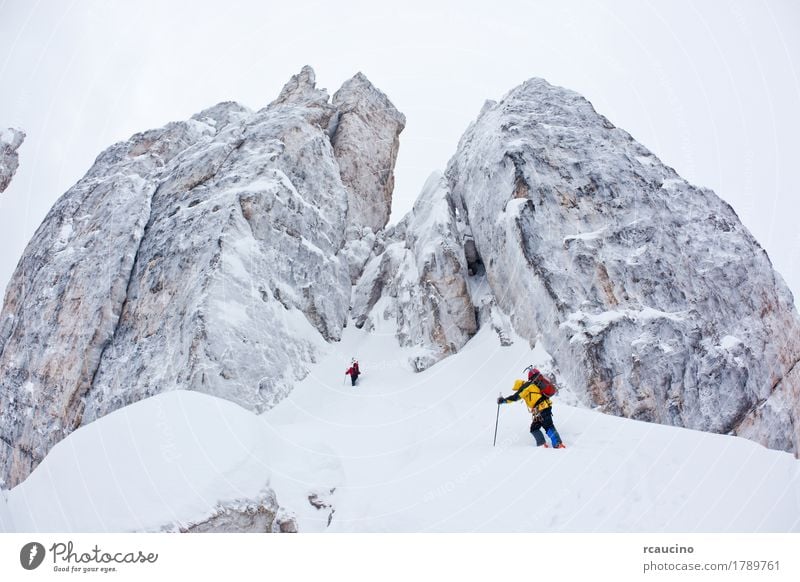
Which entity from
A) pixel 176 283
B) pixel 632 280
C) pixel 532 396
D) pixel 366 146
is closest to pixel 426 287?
pixel 632 280

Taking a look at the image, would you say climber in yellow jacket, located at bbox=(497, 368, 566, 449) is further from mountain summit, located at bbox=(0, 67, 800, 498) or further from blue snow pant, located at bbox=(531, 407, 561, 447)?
mountain summit, located at bbox=(0, 67, 800, 498)

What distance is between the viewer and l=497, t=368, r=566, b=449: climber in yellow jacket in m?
11.0

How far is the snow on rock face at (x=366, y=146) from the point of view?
109ft

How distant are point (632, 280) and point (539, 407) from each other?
880 centimetres

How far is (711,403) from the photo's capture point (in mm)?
15344

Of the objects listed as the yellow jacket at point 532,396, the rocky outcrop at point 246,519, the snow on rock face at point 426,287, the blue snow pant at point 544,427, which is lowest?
the rocky outcrop at point 246,519

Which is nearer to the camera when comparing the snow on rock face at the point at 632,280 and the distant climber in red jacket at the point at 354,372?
the snow on rock face at the point at 632,280

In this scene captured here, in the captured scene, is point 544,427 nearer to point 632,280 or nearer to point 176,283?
point 632,280

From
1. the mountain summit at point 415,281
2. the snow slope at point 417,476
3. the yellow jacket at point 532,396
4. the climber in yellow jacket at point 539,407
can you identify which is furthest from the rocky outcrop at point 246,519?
the mountain summit at point 415,281

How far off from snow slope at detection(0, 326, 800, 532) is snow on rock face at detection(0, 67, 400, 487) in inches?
220

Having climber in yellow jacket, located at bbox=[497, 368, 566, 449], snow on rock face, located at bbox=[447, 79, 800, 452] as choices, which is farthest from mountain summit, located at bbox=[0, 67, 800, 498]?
climber in yellow jacket, located at bbox=[497, 368, 566, 449]

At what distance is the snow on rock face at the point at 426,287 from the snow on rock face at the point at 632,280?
1528 millimetres

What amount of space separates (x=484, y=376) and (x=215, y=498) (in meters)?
10.6

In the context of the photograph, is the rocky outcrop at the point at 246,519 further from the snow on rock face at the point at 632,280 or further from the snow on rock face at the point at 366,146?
the snow on rock face at the point at 366,146
